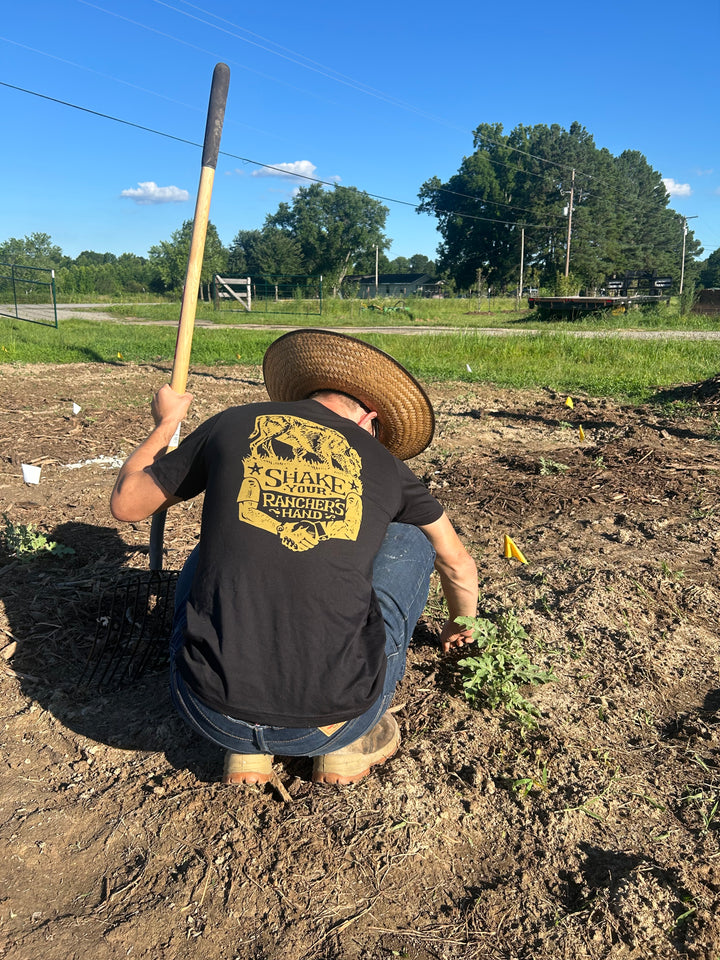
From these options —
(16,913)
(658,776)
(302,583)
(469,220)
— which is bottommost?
(16,913)

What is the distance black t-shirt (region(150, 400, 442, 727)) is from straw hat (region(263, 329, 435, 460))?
0.50 m

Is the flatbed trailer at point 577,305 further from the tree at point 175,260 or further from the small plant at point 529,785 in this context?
the tree at point 175,260

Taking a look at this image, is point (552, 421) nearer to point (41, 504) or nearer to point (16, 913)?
point (41, 504)

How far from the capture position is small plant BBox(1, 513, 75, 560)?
3.60 meters

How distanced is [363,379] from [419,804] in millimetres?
1350

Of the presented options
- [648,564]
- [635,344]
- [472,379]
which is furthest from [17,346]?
[648,564]

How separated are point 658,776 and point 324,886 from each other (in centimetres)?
111

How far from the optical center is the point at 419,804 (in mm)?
2135

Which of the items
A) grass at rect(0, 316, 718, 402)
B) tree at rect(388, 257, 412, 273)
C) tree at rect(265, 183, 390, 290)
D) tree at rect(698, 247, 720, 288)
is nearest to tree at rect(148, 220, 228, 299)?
tree at rect(265, 183, 390, 290)

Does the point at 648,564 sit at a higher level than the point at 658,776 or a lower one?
higher

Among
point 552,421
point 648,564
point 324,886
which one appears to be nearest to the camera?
point 324,886

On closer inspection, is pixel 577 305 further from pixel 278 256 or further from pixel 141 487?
pixel 278 256

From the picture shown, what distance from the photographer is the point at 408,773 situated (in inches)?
89.3

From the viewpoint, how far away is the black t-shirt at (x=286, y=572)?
177 centimetres
